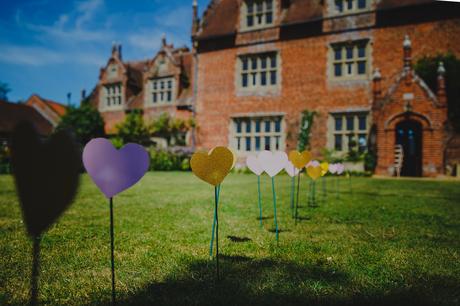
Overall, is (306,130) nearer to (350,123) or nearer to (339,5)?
(350,123)

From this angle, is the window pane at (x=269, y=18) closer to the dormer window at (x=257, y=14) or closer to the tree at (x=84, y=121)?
the dormer window at (x=257, y=14)

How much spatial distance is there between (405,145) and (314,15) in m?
6.50

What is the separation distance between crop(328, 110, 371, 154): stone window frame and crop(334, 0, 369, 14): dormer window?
4122mm

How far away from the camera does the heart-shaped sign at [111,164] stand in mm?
1375

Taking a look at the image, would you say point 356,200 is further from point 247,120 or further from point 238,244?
point 247,120

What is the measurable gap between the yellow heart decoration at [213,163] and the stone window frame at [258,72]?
12.7m

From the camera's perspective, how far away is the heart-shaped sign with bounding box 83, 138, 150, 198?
138 cm

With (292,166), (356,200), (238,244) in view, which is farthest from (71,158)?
(356,200)

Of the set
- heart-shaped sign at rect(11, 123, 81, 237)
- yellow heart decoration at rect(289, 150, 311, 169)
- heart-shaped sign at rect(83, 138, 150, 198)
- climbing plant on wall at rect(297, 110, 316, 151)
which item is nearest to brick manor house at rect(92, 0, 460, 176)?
climbing plant on wall at rect(297, 110, 316, 151)

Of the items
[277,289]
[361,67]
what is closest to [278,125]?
[361,67]

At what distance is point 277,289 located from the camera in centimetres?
168

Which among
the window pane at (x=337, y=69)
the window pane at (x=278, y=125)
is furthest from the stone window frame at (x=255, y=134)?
the window pane at (x=337, y=69)

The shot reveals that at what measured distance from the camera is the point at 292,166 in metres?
3.57

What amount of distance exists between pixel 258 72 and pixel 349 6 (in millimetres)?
4545
